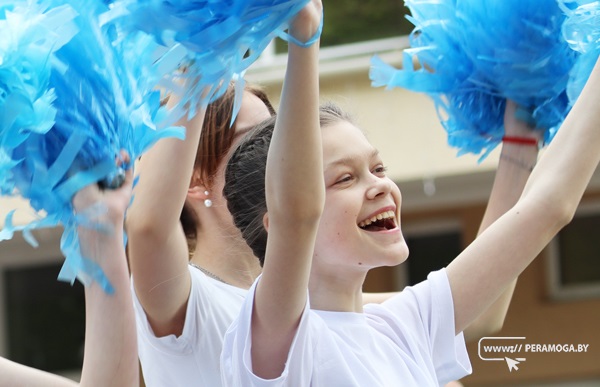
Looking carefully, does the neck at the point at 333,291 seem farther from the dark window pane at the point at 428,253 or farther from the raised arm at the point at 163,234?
the dark window pane at the point at 428,253

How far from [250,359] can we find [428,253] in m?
6.35

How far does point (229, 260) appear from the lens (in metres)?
2.10

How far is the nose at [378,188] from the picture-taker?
70.6 inches

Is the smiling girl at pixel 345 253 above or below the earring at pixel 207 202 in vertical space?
above

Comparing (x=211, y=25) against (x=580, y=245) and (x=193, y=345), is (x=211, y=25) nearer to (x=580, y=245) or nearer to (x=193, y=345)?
(x=193, y=345)

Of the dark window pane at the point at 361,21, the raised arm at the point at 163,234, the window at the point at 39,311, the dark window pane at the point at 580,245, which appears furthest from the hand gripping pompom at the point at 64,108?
the window at the point at 39,311

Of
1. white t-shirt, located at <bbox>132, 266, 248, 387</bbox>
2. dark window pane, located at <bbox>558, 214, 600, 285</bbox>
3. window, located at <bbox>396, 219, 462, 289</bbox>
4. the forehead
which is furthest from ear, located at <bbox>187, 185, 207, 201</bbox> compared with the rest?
dark window pane, located at <bbox>558, 214, 600, 285</bbox>

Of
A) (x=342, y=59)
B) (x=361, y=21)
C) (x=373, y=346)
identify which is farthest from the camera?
(x=361, y=21)

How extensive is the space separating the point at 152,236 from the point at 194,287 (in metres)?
0.14

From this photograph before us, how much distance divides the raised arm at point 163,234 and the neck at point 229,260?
22 cm

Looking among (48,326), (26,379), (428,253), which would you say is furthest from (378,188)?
(48,326)

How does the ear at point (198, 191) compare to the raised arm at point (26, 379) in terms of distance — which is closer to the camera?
the raised arm at point (26, 379)

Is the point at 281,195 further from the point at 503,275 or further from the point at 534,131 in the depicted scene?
the point at 534,131

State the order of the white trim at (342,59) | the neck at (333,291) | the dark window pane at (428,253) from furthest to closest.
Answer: the dark window pane at (428,253)
the white trim at (342,59)
the neck at (333,291)
